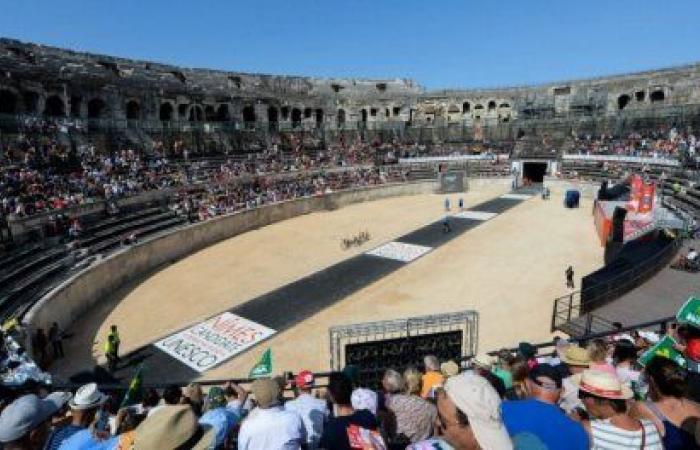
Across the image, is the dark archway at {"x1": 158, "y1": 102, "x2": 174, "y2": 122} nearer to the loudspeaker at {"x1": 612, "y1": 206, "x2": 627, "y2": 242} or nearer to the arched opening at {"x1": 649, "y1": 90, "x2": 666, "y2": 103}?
the loudspeaker at {"x1": 612, "y1": 206, "x2": 627, "y2": 242}

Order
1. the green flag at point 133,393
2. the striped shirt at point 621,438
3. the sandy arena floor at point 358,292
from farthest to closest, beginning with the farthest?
the sandy arena floor at point 358,292 < the green flag at point 133,393 < the striped shirt at point 621,438

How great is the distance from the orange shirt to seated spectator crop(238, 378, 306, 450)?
315 cm

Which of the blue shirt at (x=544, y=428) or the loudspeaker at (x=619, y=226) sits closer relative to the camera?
the blue shirt at (x=544, y=428)

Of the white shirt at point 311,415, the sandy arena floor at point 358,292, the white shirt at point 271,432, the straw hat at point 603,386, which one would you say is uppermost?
the straw hat at point 603,386

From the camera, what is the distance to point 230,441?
521 cm

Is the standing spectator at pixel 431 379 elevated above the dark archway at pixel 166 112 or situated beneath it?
situated beneath

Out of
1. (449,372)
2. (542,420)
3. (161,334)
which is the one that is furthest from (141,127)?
(542,420)

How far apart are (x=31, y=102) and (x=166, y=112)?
12.5 metres

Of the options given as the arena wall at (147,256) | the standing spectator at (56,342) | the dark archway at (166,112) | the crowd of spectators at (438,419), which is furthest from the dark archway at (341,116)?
the crowd of spectators at (438,419)

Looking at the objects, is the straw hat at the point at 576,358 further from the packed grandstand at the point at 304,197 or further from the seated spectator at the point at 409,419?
the seated spectator at the point at 409,419

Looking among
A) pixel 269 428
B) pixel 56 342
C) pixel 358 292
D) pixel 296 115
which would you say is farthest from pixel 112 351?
pixel 296 115

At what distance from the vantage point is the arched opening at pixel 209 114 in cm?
4755

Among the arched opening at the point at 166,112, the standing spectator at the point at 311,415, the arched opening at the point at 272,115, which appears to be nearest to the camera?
the standing spectator at the point at 311,415

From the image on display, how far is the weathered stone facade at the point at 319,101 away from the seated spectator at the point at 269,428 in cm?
Answer: 3587
